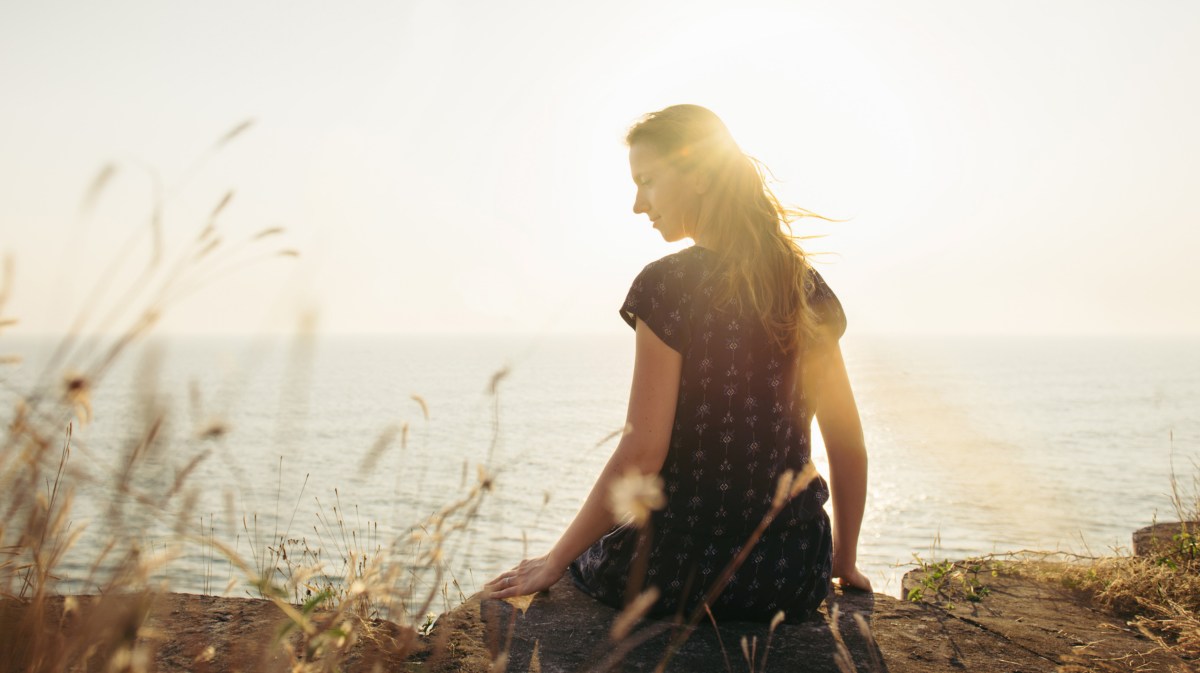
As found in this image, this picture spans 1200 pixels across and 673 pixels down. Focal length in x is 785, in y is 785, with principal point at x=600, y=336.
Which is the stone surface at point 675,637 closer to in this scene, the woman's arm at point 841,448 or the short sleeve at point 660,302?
the woman's arm at point 841,448

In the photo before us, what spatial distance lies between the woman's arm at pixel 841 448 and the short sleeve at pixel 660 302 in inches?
24.4

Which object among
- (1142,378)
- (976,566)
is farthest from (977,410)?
(976,566)

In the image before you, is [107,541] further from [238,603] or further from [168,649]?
[238,603]

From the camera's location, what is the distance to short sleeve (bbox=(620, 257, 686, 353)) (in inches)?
95.2

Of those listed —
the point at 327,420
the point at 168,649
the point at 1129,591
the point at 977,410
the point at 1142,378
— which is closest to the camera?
the point at 168,649

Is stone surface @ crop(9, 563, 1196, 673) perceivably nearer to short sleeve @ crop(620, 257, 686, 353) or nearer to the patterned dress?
the patterned dress

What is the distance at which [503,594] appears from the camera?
2.53 meters

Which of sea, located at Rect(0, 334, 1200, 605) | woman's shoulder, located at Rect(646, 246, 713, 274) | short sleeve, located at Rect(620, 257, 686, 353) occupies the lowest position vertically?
sea, located at Rect(0, 334, 1200, 605)

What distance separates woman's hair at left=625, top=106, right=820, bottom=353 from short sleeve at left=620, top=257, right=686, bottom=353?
168mm

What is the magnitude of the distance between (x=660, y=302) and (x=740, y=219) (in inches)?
16.4

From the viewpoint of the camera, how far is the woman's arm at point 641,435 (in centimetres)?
232

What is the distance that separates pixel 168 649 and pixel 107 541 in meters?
1.12

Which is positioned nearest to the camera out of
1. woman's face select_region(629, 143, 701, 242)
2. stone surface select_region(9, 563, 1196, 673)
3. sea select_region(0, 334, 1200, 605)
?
sea select_region(0, 334, 1200, 605)

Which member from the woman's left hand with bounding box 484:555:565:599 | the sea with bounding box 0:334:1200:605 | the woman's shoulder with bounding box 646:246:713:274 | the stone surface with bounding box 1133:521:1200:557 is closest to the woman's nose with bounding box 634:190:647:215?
the woman's shoulder with bounding box 646:246:713:274
